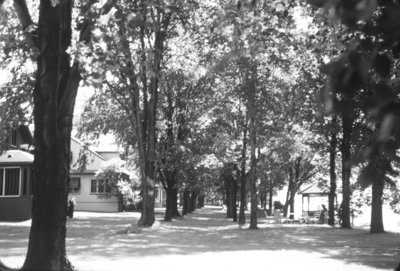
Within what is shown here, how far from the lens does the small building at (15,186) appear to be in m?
37.0

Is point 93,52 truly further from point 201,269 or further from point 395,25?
point 395,25

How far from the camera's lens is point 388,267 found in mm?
12531

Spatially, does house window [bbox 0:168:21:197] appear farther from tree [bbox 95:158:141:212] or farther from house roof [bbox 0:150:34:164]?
tree [bbox 95:158:141:212]

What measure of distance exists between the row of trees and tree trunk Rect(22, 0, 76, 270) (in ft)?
0.07

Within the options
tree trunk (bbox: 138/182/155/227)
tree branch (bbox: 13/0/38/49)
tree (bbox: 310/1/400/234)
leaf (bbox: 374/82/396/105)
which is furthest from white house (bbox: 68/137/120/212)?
leaf (bbox: 374/82/396/105)

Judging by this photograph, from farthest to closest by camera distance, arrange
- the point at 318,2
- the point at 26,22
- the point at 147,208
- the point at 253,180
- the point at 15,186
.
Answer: the point at 15,186, the point at 253,180, the point at 147,208, the point at 26,22, the point at 318,2

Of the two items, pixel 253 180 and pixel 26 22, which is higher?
pixel 26 22

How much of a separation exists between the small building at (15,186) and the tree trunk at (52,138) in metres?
28.2

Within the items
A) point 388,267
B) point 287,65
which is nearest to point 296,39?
point 287,65

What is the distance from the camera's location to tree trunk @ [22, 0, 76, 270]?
9.49 meters

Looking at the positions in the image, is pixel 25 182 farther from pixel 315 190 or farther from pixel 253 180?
pixel 315 190

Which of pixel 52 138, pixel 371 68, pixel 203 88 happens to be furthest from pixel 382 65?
pixel 203 88

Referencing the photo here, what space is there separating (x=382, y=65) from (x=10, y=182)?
3833 cm

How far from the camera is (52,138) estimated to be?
31.9 ft
